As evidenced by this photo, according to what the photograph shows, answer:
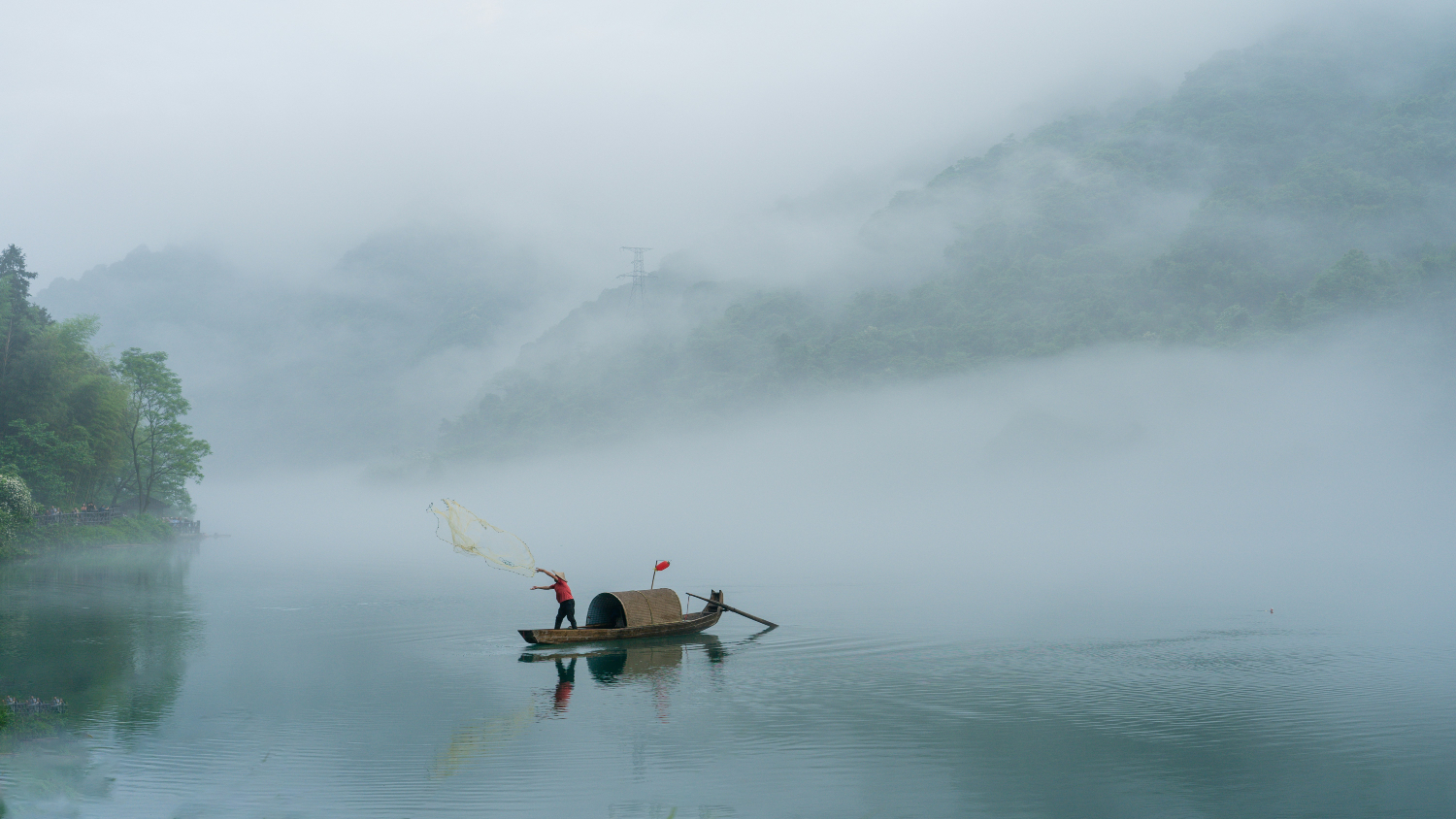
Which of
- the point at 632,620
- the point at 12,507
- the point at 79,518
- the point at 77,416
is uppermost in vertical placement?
the point at 77,416

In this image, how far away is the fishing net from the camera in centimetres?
2759

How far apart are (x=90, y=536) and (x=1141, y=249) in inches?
5193

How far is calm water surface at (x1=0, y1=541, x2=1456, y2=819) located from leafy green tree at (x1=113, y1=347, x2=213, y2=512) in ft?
142

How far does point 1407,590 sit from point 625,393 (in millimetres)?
138044

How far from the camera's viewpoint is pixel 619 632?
30016mm

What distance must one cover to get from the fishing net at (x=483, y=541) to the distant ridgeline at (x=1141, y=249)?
4274 inches

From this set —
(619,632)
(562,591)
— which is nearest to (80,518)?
(562,591)

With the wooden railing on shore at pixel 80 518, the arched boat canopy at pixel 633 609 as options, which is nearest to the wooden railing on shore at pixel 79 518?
the wooden railing on shore at pixel 80 518

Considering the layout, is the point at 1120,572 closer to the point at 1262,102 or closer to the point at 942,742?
the point at 942,742

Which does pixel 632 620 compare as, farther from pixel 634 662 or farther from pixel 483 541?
pixel 483 541

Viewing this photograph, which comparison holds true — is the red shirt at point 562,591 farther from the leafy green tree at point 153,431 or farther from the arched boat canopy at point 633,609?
the leafy green tree at point 153,431

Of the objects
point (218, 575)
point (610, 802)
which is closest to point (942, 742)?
point (610, 802)

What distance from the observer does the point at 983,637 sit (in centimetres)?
3206

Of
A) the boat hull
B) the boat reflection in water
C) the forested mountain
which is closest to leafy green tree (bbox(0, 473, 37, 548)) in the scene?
the forested mountain
